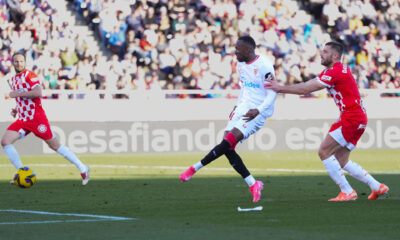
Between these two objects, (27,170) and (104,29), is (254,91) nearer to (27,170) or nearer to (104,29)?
(27,170)

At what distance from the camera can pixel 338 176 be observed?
40.9 feet

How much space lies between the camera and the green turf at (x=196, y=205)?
8.97m

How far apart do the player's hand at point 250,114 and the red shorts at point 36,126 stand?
196 inches

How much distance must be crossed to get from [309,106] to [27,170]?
15141 millimetres

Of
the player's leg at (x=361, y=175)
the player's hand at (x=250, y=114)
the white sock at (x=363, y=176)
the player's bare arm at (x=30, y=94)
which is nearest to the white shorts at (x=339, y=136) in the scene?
the player's leg at (x=361, y=175)

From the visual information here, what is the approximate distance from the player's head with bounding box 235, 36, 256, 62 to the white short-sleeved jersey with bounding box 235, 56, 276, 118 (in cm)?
13

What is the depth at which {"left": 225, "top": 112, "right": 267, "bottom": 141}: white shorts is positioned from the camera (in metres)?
12.5

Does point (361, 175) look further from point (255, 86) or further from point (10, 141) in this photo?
point (10, 141)

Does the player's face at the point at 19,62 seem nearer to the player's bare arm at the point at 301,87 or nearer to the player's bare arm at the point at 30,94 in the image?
the player's bare arm at the point at 30,94

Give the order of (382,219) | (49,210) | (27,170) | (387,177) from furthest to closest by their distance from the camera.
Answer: (387,177) < (27,170) < (49,210) < (382,219)

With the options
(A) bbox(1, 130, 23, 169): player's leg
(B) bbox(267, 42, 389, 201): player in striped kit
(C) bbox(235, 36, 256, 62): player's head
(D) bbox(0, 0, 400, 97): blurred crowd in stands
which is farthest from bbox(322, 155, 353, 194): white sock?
(D) bbox(0, 0, 400, 97): blurred crowd in stands

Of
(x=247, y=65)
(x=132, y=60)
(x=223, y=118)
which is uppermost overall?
(x=247, y=65)

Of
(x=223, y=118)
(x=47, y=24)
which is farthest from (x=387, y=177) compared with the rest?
(x=47, y=24)

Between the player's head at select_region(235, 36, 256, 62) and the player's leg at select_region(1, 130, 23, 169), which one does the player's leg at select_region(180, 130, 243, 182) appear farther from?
the player's leg at select_region(1, 130, 23, 169)
